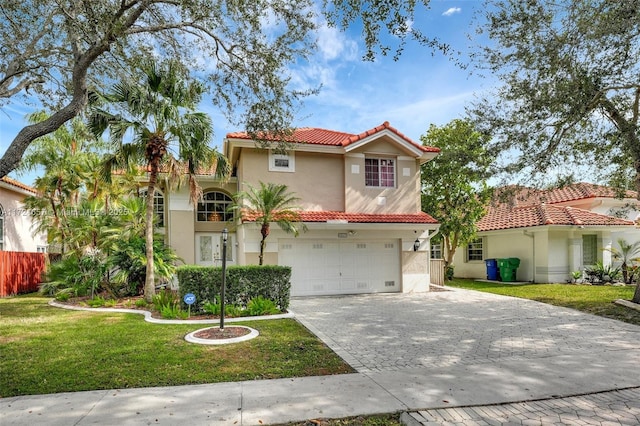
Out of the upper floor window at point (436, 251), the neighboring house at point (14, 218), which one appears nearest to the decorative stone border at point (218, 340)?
the neighboring house at point (14, 218)

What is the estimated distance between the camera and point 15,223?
63.4 ft

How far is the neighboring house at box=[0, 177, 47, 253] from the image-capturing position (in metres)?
18.2

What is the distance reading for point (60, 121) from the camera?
641cm

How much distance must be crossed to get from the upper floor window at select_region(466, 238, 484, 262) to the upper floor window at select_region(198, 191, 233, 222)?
1511 centimetres

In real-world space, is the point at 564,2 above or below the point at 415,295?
above

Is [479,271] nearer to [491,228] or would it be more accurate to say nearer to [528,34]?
[491,228]

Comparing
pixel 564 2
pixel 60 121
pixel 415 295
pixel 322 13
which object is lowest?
pixel 415 295

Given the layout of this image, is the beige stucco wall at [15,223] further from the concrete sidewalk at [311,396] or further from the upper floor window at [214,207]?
the concrete sidewalk at [311,396]

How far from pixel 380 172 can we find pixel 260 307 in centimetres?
848

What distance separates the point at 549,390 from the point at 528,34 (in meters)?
8.19

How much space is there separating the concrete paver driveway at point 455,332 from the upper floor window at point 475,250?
1014 centimetres

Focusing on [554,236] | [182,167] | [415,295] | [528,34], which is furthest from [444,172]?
[182,167]

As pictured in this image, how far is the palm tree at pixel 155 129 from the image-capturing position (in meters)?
10.5

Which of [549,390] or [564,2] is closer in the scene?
[549,390]
